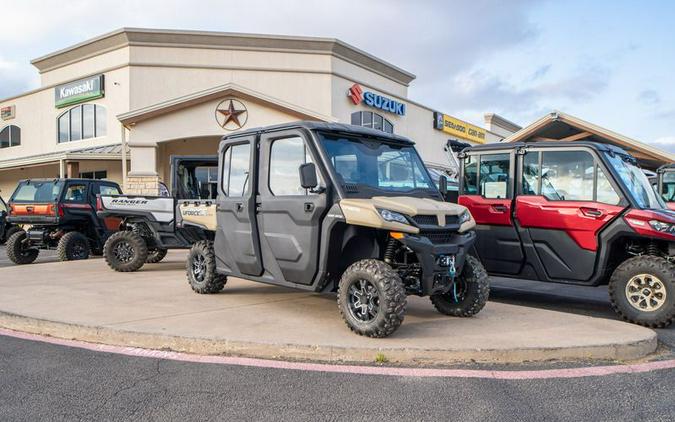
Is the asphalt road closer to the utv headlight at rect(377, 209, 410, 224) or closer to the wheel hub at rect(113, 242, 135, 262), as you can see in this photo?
the utv headlight at rect(377, 209, 410, 224)

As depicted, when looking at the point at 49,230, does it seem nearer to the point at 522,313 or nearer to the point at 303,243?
the point at 303,243

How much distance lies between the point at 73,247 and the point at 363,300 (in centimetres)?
959

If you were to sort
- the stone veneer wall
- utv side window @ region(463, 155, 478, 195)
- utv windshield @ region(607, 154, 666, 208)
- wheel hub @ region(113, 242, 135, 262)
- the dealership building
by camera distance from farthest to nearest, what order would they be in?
the dealership building < the stone veneer wall < wheel hub @ region(113, 242, 135, 262) < utv side window @ region(463, 155, 478, 195) < utv windshield @ region(607, 154, 666, 208)

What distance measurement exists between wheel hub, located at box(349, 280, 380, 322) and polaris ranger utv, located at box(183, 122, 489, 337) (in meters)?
0.01

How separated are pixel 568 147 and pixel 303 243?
403 centimetres

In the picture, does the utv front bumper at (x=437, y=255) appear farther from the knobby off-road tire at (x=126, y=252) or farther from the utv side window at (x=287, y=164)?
the knobby off-road tire at (x=126, y=252)

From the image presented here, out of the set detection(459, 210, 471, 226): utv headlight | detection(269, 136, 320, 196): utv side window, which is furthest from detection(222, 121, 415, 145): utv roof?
detection(459, 210, 471, 226): utv headlight

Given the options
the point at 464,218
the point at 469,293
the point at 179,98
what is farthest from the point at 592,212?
the point at 179,98

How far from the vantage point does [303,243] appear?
19.7 feet

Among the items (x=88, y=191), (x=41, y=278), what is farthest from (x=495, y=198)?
(x=88, y=191)

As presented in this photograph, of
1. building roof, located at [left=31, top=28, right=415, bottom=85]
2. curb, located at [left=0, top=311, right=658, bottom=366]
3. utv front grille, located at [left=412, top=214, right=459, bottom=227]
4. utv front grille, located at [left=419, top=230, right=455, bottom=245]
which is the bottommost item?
curb, located at [left=0, top=311, right=658, bottom=366]

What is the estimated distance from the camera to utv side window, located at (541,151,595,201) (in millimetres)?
7430

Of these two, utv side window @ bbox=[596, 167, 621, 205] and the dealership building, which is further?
the dealership building

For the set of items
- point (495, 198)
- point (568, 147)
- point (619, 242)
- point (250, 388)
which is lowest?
point (250, 388)
